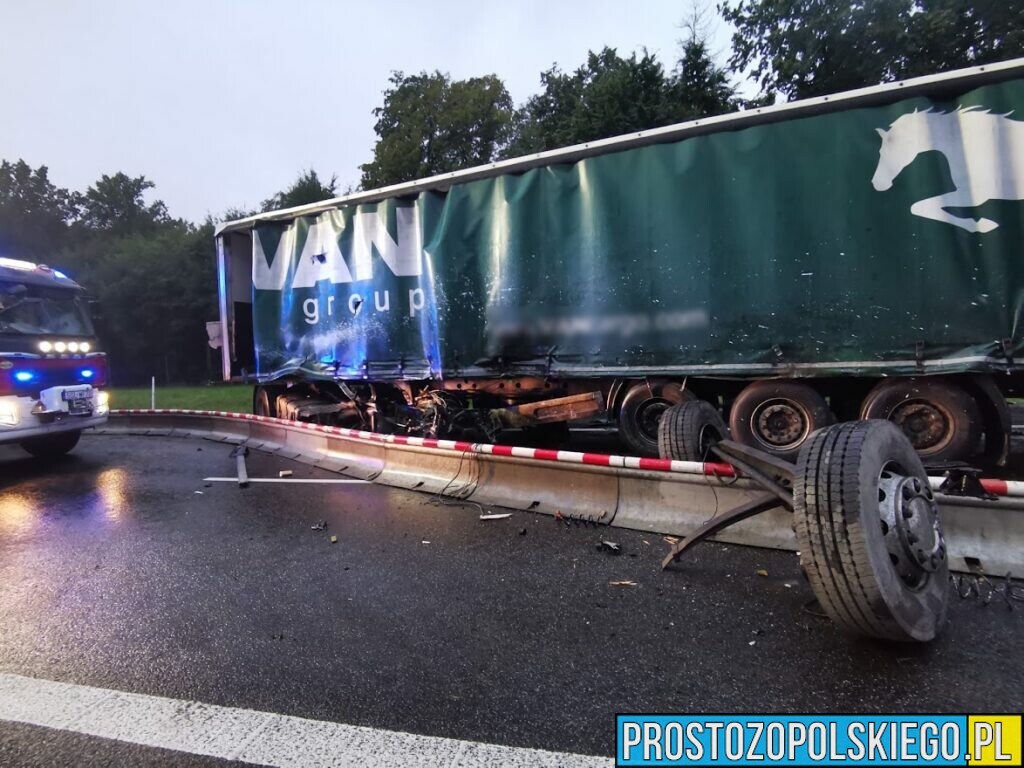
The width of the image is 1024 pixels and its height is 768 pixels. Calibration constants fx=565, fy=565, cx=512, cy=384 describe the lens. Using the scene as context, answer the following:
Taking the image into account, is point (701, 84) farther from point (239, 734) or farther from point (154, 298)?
point (154, 298)

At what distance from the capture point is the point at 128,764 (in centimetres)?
199

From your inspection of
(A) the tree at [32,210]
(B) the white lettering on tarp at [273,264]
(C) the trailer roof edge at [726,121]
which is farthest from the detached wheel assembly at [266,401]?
(A) the tree at [32,210]

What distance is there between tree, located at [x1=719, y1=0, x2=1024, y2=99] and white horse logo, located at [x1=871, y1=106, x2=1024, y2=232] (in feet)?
38.1

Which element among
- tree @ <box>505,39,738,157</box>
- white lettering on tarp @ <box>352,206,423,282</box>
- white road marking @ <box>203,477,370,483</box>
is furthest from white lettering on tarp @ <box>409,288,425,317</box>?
tree @ <box>505,39,738,157</box>

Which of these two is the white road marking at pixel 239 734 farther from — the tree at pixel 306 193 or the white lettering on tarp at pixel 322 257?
the tree at pixel 306 193

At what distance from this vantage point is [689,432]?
14.8ft

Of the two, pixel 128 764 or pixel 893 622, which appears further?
pixel 893 622

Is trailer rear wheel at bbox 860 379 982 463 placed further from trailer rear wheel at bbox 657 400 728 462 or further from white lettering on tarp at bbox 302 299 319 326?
Result: white lettering on tarp at bbox 302 299 319 326

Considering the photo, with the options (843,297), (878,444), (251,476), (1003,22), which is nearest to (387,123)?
(1003,22)

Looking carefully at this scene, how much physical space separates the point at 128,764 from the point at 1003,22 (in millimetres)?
19072

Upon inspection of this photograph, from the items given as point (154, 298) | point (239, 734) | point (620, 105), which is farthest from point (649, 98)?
point (154, 298)

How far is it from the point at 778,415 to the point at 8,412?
28.5ft

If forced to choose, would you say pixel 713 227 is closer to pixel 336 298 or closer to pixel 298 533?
pixel 298 533

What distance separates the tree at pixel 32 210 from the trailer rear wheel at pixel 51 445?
50.4 meters
